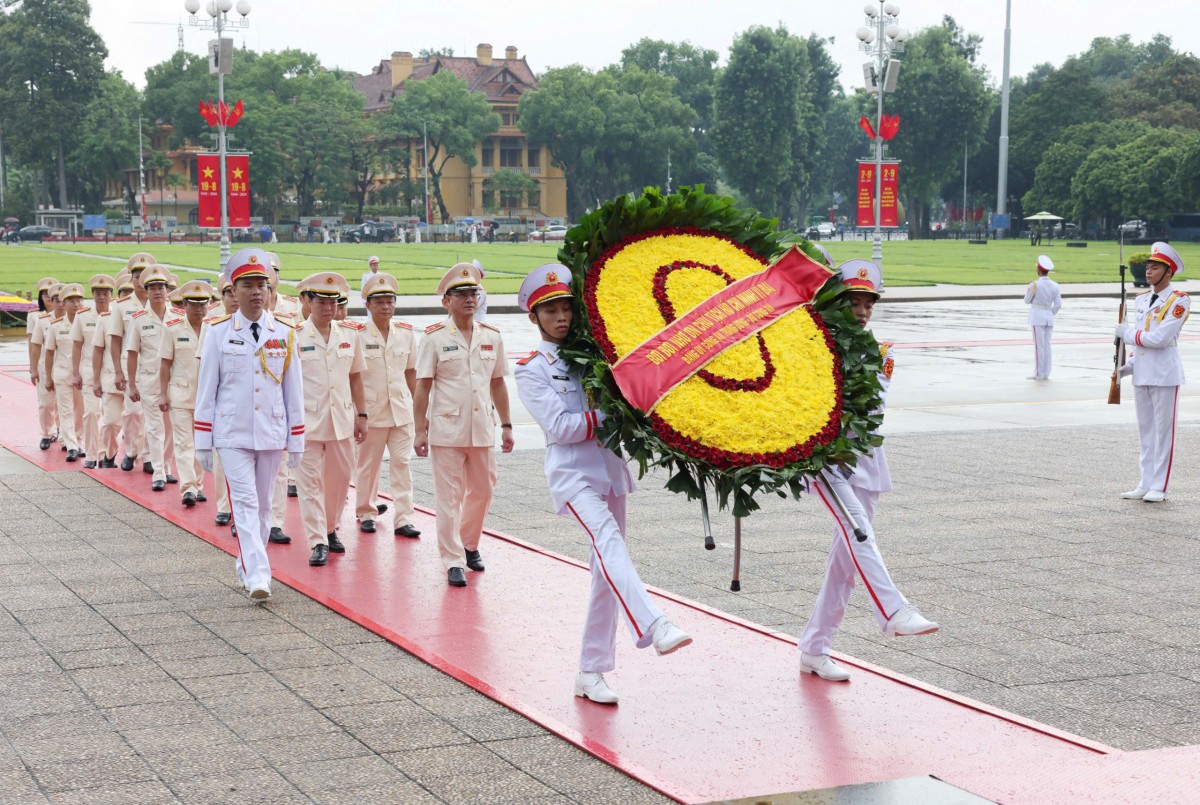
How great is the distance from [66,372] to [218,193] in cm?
1824

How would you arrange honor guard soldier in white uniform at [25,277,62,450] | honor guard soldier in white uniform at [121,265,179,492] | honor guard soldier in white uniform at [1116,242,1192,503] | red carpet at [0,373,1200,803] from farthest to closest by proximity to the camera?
honor guard soldier in white uniform at [25,277,62,450] < honor guard soldier in white uniform at [121,265,179,492] < honor guard soldier in white uniform at [1116,242,1192,503] < red carpet at [0,373,1200,803]

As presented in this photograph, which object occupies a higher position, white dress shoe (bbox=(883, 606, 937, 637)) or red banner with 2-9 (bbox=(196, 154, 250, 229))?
red banner with 2-9 (bbox=(196, 154, 250, 229))

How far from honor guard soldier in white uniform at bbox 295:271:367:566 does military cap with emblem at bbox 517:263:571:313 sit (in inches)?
133

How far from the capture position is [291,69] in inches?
4289

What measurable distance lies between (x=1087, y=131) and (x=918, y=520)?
87.5 m

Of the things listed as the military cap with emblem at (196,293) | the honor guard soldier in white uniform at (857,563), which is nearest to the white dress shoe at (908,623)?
the honor guard soldier in white uniform at (857,563)

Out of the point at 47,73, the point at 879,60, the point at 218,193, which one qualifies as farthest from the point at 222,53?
the point at 47,73

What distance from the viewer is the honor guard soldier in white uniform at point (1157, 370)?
34.3 ft

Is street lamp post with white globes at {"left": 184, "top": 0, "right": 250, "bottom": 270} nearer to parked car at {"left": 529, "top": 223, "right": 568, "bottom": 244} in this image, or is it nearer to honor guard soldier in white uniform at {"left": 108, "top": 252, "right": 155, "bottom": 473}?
honor guard soldier in white uniform at {"left": 108, "top": 252, "right": 155, "bottom": 473}

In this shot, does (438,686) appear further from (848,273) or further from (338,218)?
(338,218)

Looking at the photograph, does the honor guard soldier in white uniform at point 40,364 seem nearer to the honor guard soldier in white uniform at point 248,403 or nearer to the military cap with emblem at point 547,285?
the honor guard soldier in white uniform at point 248,403

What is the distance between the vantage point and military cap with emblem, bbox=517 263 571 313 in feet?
18.5

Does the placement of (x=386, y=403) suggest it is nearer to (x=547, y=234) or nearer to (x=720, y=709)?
(x=720, y=709)

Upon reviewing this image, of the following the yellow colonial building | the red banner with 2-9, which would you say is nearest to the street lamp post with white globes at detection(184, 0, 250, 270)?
the red banner with 2-9
